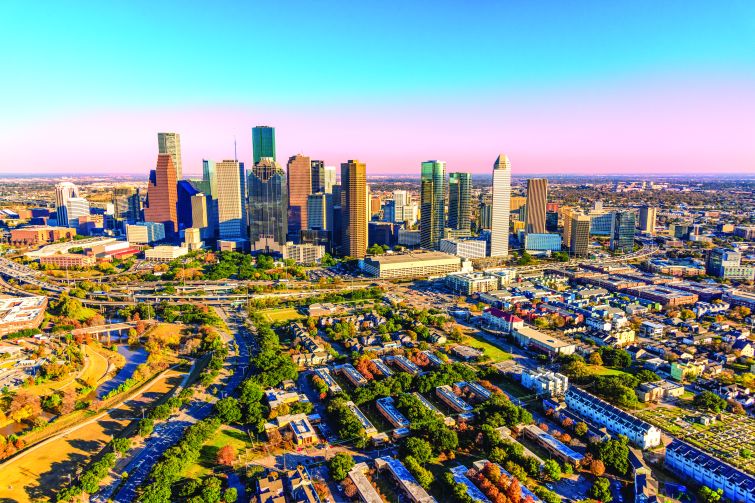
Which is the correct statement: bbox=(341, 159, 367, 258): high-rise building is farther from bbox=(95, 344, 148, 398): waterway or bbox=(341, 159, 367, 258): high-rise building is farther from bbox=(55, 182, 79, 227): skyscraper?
bbox=(55, 182, 79, 227): skyscraper

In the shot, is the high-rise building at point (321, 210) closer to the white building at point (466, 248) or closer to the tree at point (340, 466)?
the white building at point (466, 248)

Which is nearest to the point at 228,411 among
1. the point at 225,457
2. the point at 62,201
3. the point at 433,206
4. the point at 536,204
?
the point at 225,457

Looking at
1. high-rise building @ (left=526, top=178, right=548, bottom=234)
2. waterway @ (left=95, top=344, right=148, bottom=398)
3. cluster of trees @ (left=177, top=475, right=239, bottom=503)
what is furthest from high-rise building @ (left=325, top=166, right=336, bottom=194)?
cluster of trees @ (left=177, top=475, right=239, bottom=503)

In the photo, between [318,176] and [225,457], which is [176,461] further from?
[318,176]

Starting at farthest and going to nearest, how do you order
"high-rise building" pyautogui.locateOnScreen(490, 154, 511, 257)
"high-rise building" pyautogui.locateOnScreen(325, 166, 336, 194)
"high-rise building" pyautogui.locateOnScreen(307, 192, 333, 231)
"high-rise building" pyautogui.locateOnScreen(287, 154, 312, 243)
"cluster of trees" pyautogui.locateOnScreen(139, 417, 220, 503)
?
"high-rise building" pyautogui.locateOnScreen(325, 166, 336, 194) < "high-rise building" pyautogui.locateOnScreen(287, 154, 312, 243) < "high-rise building" pyautogui.locateOnScreen(307, 192, 333, 231) < "high-rise building" pyautogui.locateOnScreen(490, 154, 511, 257) < "cluster of trees" pyautogui.locateOnScreen(139, 417, 220, 503)

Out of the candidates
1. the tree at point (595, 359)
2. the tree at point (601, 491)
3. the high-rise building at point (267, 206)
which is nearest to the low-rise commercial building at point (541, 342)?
the tree at point (595, 359)

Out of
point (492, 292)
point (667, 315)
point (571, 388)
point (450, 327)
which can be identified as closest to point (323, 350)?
point (450, 327)
